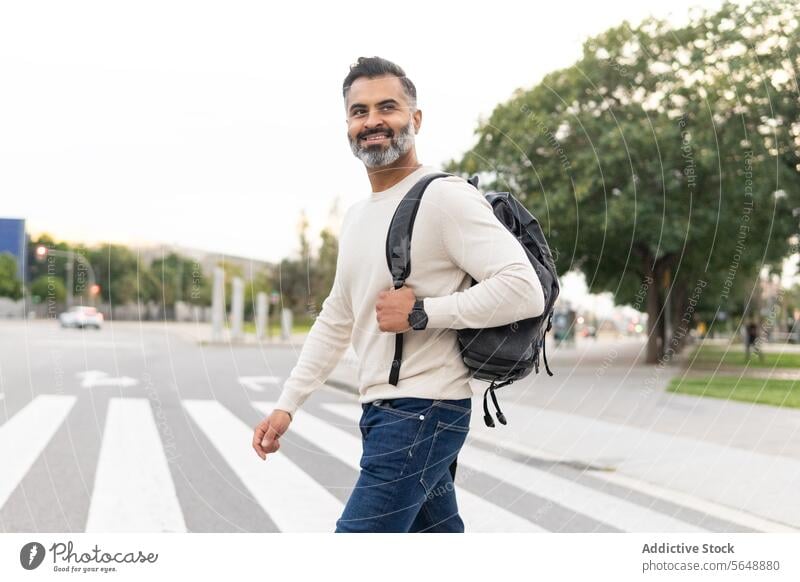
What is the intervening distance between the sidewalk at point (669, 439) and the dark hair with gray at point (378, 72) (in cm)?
83

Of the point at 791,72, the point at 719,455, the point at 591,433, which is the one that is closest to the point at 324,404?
the point at 591,433

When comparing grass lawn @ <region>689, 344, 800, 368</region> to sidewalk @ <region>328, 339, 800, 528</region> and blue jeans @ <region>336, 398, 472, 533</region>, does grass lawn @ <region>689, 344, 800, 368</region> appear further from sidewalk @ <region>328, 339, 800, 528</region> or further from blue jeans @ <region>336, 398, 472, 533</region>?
blue jeans @ <region>336, 398, 472, 533</region>

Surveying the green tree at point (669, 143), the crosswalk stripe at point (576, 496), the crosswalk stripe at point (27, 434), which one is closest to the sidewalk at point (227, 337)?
the crosswalk stripe at point (27, 434)

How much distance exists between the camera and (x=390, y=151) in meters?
2.60

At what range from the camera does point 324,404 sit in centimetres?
1138

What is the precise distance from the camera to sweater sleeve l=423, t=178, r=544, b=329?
233 centimetres

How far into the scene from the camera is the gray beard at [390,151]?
8.54ft

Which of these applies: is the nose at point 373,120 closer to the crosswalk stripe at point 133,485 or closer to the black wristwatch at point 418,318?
the black wristwatch at point 418,318

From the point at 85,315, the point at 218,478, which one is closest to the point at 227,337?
the point at 218,478

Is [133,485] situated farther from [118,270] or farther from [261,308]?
[118,270]

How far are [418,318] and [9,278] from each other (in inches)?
96.3

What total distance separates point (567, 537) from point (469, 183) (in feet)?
5.51

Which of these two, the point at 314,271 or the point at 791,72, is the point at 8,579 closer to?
the point at 314,271

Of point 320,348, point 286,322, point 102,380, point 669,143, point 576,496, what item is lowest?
point 102,380
